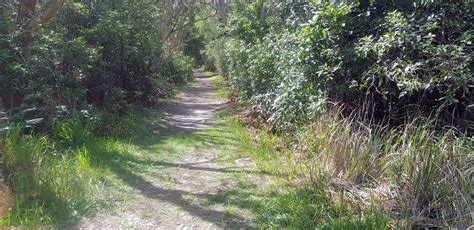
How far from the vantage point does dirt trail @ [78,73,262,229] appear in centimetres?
412

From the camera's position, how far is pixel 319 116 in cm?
541

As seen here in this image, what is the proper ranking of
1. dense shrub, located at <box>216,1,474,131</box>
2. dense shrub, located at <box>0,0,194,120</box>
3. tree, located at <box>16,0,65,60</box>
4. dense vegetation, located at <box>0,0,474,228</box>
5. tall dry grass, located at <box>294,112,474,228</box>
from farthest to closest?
1. tree, located at <box>16,0,65,60</box>
2. dense shrub, located at <box>0,0,194,120</box>
3. dense shrub, located at <box>216,1,474,131</box>
4. dense vegetation, located at <box>0,0,474,228</box>
5. tall dry grass, located at <box>294,112,474,228</box>

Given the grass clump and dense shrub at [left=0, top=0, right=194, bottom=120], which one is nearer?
the grass clump

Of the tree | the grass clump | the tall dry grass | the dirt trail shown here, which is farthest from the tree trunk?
the tall dry grass

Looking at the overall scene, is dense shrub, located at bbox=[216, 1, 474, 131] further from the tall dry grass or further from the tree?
the tree

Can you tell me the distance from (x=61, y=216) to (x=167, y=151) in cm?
319

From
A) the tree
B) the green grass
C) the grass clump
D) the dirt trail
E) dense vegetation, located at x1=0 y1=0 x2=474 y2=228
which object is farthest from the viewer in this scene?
the tree

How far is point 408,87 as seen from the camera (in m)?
4.36

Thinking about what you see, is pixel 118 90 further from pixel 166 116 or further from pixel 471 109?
pixel 471 109

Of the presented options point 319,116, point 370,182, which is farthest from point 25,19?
point 370,182

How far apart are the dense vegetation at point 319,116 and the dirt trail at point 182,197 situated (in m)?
0.33

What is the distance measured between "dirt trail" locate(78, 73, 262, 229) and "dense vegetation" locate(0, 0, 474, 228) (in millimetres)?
326

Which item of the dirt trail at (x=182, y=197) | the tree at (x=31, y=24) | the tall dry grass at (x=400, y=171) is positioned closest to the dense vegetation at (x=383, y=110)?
the tall dry grass at (x=400, y=171)

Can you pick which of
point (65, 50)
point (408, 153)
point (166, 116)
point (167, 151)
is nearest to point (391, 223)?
point (408, 153)
